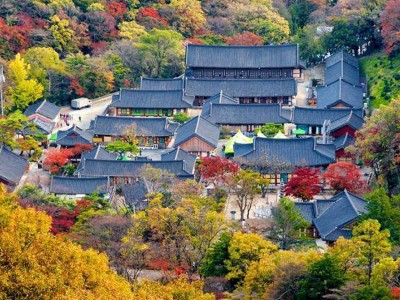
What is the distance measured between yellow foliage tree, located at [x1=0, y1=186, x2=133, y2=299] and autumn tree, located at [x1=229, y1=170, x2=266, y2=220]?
16466 millimetres

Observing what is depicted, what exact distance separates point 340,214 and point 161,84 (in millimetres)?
27472

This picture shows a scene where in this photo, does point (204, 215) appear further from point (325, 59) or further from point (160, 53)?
point (325, 59)

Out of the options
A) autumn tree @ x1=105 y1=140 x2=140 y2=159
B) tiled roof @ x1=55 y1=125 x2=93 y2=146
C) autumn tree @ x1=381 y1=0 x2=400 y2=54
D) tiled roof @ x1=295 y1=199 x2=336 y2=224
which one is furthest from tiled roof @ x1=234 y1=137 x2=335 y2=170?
autumn tree @ x1=381 y1=0 x2=400 y2=54

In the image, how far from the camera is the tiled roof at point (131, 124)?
61.0 m

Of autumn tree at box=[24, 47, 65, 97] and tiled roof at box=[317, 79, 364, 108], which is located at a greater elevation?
autumn tree at box=[24, 47, 65, 97]

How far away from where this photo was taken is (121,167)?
54.2 metres

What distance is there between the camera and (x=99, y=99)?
71062 mm

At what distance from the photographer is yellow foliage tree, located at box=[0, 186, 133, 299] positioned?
91.9 feet

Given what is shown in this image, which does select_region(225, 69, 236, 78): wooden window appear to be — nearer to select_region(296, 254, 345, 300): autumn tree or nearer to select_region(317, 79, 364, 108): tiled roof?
select_region(317, 79, 364, 108): tiled roof

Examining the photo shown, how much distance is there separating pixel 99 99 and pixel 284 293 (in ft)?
127

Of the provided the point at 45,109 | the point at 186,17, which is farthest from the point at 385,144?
the point at 186,17

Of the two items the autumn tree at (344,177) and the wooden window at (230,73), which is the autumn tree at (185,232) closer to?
the autumn tree at (344,177)

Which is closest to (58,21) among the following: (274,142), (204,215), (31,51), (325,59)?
(31,51)

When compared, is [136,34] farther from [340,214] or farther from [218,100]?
[340,214]
